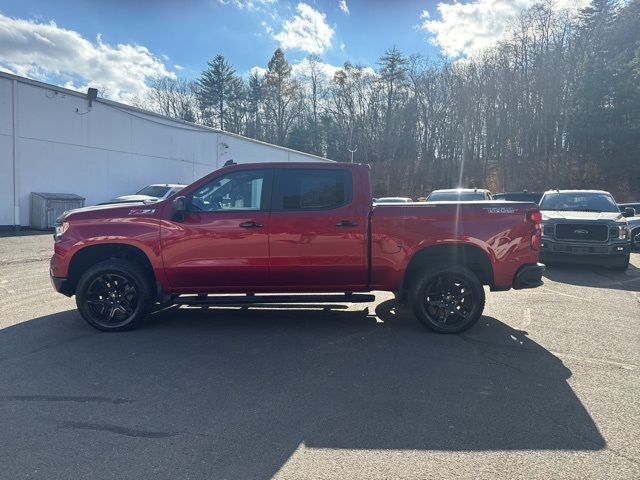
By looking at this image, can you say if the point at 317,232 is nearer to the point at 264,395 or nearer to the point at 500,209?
the point at 264,395

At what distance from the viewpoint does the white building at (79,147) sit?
17000mm

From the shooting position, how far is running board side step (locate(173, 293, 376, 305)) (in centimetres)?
532

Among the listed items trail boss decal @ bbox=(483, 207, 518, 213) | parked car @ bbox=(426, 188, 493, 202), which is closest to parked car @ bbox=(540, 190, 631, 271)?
parked car @ bbox=(426, 188, 493, 202)

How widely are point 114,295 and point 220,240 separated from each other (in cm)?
157

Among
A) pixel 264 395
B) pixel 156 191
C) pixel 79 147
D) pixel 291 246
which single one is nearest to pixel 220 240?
pixel 291 246

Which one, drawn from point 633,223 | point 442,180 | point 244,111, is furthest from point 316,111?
point 633,223

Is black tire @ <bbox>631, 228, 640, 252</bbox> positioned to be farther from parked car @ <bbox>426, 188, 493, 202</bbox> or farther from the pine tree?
the pine tree

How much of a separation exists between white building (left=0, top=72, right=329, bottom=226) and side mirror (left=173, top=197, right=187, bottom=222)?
15.5 meters

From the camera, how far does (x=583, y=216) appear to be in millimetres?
10352

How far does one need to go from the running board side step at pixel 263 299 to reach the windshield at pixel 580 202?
8.56 meters

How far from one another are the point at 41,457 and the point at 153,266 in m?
2.77

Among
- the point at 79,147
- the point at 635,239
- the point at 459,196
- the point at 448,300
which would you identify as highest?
the point at 79,147

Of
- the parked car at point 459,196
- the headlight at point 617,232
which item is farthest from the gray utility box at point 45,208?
the headlight at point 617,232

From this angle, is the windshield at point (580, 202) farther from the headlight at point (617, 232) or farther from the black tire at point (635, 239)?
the black tire at point (635, 239)
